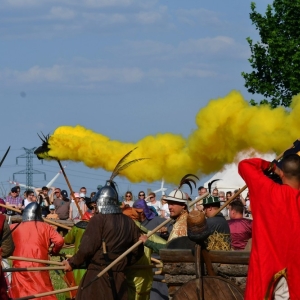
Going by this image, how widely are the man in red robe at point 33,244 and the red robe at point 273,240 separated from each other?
191 inches

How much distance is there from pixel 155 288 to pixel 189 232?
13.6 feet

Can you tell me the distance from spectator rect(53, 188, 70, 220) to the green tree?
31.4 feet

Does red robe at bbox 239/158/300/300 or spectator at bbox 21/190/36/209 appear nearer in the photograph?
red robe at bbox 239/158/300/300

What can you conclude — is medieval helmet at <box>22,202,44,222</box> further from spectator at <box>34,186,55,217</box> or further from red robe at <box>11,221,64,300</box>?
spectator at <box>34,186,55,217</box>

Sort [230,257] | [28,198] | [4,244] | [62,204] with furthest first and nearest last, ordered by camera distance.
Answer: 1. [62,204]
2. [28,198]
3. [4,244]
4. [230,257]

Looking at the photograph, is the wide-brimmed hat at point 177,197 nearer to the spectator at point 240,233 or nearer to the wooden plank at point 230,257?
the spectator at point 240,233

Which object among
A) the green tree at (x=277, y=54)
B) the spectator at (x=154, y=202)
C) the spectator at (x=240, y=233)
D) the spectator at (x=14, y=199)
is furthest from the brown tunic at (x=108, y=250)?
the green tree at (x=277, y=54)

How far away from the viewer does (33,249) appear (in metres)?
12.7

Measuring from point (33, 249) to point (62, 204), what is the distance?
9.51 meters

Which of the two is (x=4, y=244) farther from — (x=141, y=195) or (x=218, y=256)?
(x=141, y=195)

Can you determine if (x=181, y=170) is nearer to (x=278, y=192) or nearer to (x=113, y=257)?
(x=113, y=257)

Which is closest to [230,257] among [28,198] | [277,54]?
[28,198]

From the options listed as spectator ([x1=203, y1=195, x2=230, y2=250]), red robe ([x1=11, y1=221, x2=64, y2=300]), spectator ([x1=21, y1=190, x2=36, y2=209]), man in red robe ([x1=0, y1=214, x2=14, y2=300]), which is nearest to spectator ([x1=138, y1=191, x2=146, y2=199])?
spectator ([x1=21, y1=190, x2=36, y2=209])

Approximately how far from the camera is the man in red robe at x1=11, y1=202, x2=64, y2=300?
1274cm
